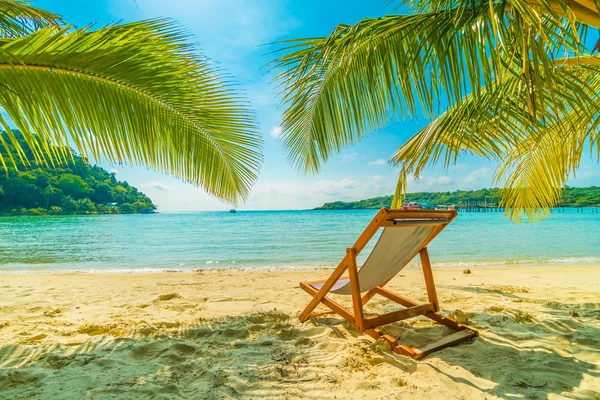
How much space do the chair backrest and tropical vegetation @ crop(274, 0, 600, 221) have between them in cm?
74

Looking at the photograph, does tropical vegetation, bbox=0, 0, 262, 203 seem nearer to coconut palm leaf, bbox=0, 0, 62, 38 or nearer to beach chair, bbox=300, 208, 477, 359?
coconut palm leaf, bbox=0, 0, 62, 38

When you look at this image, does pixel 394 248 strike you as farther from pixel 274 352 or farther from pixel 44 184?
pixel 44 184

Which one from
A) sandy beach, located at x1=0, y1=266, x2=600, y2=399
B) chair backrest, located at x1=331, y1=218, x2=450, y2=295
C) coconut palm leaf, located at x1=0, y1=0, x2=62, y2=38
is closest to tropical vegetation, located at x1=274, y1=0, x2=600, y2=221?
chair backrest, located at x1=331, y1=218, x2=450, y2=295

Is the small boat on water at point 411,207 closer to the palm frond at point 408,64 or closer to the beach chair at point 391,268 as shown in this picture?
the beach chair at point 391,268

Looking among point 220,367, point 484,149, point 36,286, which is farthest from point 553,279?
point 36,286

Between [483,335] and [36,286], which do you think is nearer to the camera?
[483,335]

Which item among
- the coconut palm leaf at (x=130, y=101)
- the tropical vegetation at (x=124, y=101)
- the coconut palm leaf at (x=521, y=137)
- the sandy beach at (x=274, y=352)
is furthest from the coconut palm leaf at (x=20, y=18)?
the coconut palm leaf at (x=521, y=137)

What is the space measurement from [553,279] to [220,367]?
18.6ft

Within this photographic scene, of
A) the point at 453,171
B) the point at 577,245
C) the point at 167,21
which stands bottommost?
the point at 577,245

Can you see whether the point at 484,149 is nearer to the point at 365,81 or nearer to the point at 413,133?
the point at 413,133

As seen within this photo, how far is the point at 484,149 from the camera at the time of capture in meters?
3.46

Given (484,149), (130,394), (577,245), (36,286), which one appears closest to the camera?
(130,394)

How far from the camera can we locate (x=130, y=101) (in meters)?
2.01

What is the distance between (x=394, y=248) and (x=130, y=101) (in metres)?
2.11
